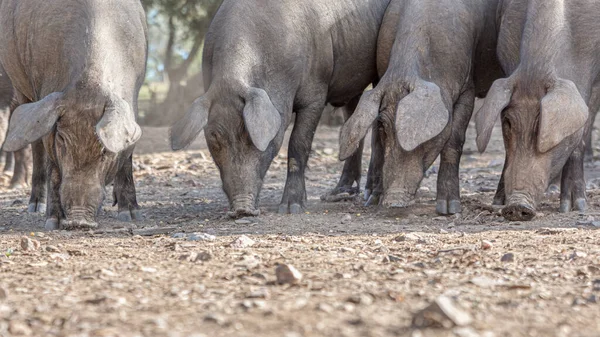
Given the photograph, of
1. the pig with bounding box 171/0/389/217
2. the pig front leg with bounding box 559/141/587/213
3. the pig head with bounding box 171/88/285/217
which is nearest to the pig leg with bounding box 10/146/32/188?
the pig with bounding box 171/0/389/217

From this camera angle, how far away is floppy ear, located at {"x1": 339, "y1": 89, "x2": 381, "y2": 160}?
840cm

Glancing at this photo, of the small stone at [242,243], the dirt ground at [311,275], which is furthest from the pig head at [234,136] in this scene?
the small stone at [242,243]

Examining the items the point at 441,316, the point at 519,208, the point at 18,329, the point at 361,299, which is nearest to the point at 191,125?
the point at 519,208

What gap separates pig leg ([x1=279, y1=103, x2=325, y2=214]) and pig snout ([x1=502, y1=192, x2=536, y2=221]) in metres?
2.00

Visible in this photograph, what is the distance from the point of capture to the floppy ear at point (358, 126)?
840 cm

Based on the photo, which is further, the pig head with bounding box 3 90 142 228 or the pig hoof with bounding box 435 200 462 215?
the pig hoof with bounding box 435 200 462 215

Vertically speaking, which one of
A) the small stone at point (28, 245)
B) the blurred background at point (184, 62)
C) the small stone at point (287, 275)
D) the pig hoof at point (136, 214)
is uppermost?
the blurred background at point (184, 62)

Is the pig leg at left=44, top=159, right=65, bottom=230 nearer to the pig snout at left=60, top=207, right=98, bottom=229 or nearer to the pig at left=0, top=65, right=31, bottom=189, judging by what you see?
the pig snout at left=60, top=207, right=98, bottom=229

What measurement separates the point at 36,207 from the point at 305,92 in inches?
113

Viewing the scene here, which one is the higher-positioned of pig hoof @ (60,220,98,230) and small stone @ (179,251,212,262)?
pig hoof @ (60,220,98,230)

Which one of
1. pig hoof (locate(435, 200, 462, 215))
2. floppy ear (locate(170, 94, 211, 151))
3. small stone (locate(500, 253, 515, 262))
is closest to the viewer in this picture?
small stone (locate(500, 253, 515, 262))

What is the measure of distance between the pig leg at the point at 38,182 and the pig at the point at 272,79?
2.00 meters

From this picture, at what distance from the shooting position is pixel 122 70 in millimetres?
8109

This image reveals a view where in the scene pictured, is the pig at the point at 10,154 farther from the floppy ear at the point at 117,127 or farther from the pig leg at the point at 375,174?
the pig leg at the point at 375,174
